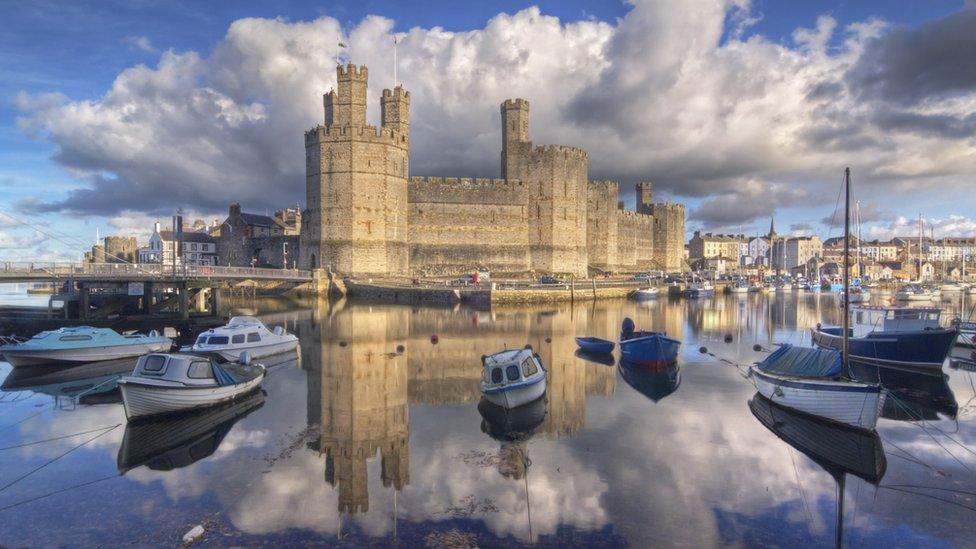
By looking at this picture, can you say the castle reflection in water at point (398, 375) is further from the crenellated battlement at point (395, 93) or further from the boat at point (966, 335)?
the crenellated battlement at point (395, 93)

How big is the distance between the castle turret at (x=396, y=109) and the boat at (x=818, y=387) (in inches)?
1633

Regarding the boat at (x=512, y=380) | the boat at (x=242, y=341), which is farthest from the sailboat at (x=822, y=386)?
the boat at (x=242, y=341)

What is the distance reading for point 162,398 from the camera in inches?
472

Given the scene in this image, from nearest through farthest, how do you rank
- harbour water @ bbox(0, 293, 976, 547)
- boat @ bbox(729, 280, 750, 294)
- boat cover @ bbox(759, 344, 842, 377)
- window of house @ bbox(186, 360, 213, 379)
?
harbour water @ bbox(0, 293, 976, 547) < boat cover @ bbox(759, 344, 842, 377) < window of house @ bbox(186, 360, 213, 379) < boat @ bbox(729, 280, 750, 294)

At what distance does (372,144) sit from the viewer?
47312mm

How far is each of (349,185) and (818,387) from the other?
40.6 metres

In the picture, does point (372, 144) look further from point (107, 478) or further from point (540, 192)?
point (107, 478)

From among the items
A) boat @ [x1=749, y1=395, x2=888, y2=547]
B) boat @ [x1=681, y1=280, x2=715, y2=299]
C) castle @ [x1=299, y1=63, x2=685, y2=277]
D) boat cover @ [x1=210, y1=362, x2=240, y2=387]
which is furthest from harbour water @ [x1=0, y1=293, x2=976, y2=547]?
boat @ [x1=681, y1=280, x2=715, y2=299]

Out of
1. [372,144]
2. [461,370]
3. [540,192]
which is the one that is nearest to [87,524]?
[461,370]

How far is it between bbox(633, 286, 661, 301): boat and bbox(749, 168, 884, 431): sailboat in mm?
35783

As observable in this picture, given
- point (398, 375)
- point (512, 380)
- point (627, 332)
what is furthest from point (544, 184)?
point (512, 380)

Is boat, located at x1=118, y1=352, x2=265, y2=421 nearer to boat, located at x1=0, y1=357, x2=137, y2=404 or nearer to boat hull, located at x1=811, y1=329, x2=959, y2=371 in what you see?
boat, located at x1=0, y1=357, x2=137, y2=404

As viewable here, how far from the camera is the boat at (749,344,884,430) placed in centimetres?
1125

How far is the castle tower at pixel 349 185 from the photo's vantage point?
4672cm
